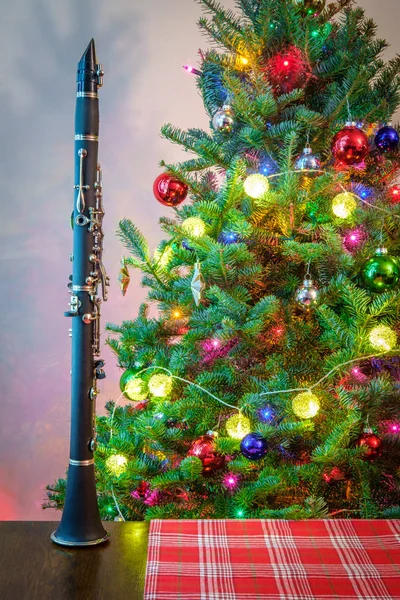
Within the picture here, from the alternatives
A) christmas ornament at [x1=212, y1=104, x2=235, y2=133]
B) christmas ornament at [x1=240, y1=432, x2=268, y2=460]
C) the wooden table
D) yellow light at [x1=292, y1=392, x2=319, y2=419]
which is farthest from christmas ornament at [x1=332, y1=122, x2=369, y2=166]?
the wooden table

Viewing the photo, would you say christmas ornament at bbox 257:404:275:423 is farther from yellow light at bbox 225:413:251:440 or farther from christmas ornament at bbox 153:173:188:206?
christmas ornament at bbox 153:173:188:206

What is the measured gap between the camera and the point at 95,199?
1402 mm

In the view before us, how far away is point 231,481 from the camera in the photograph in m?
1.61

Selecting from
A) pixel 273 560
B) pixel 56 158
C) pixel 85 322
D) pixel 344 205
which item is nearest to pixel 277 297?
pixel 344 205

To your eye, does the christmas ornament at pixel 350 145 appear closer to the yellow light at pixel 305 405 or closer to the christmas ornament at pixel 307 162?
the christmas ornament at pixel 307 162

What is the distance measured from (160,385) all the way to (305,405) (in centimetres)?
34

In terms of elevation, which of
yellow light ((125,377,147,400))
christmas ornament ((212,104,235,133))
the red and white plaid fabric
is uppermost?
christmas ornament ((212,104,235,133))

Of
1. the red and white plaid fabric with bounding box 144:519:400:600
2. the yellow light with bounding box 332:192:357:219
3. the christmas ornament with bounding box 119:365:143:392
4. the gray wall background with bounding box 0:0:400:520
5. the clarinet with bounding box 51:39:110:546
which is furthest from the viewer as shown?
the gray wall background with bounding box 0:0:400:520

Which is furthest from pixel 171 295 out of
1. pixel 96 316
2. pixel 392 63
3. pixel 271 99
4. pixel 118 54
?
pixel 118 54

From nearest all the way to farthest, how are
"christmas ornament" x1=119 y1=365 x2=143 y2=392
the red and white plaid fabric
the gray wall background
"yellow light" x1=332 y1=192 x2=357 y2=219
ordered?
the red and white plaid fabric
"yellow light" x1=332 y1=192 x2=357 y2=219
"christmas ornament" x1=119 y1=365 x2=143 y2=392
the gray wall background

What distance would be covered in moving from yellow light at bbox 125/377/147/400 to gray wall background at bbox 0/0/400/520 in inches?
29.2

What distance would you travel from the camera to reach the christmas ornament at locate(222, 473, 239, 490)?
1.61 meters

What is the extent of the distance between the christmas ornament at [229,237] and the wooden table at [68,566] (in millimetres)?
649

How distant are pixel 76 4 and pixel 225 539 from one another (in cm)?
178
